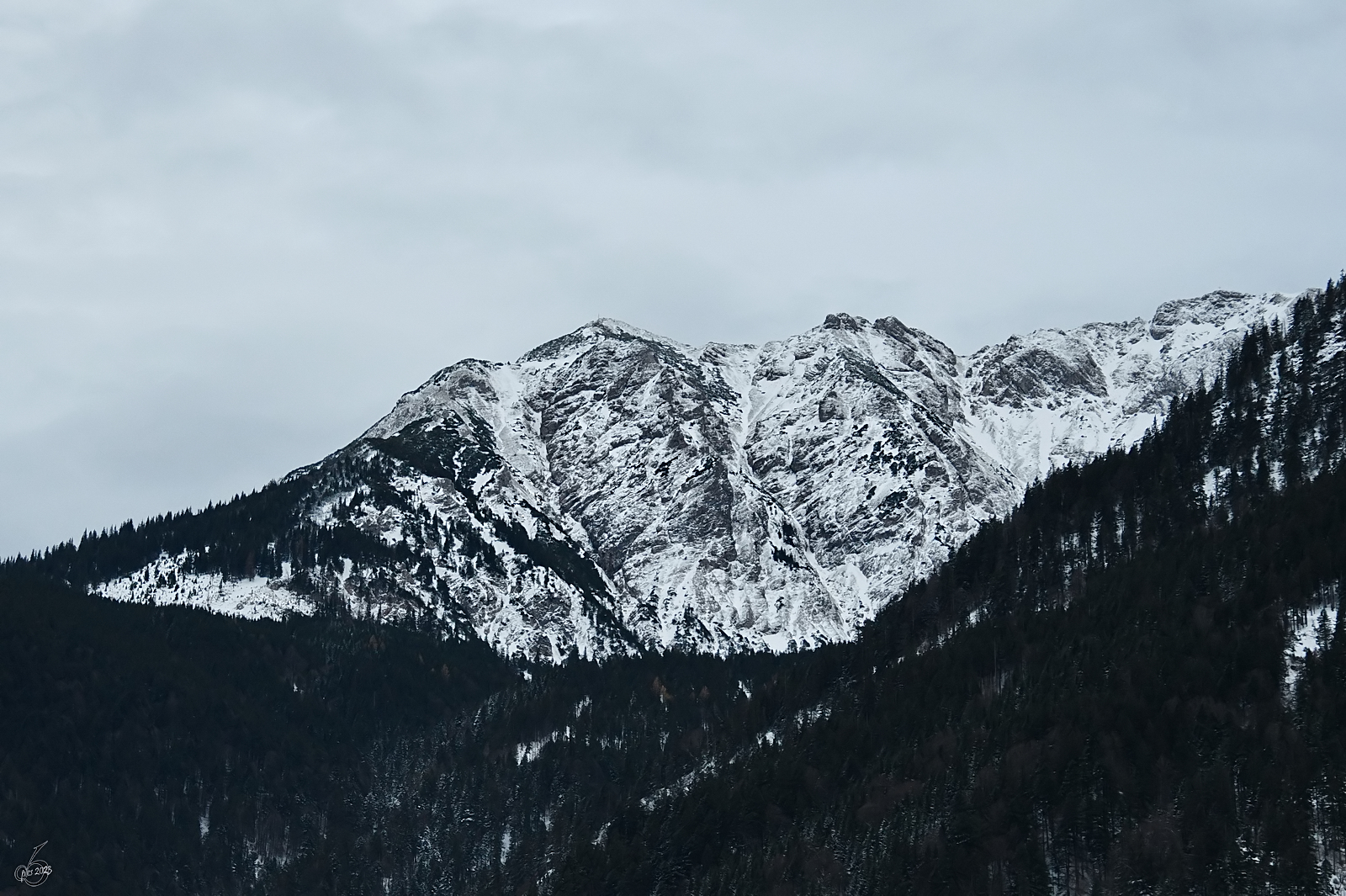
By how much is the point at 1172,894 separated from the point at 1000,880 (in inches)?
720

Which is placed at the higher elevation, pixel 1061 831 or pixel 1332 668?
pixel 1332 668

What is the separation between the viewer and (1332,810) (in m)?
182

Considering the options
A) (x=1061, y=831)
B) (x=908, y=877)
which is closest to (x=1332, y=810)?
(x=1061, y=831)

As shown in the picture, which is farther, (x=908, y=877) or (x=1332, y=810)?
(x=908, y=877)

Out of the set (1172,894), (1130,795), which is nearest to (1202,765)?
(1130,795)

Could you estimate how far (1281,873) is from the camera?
176 m

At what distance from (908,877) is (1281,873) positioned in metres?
37.0

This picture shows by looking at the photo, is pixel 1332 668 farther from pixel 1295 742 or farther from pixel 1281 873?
pixel 1281 873

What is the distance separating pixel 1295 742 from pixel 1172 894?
2218 centimetres

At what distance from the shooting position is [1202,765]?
197 meters

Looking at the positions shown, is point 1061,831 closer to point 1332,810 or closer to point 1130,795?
point 1130,795

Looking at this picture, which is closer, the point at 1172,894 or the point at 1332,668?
the point at 1172,894

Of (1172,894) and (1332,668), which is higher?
(1332,668)

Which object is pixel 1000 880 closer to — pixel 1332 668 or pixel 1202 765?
pixel 1202 765
